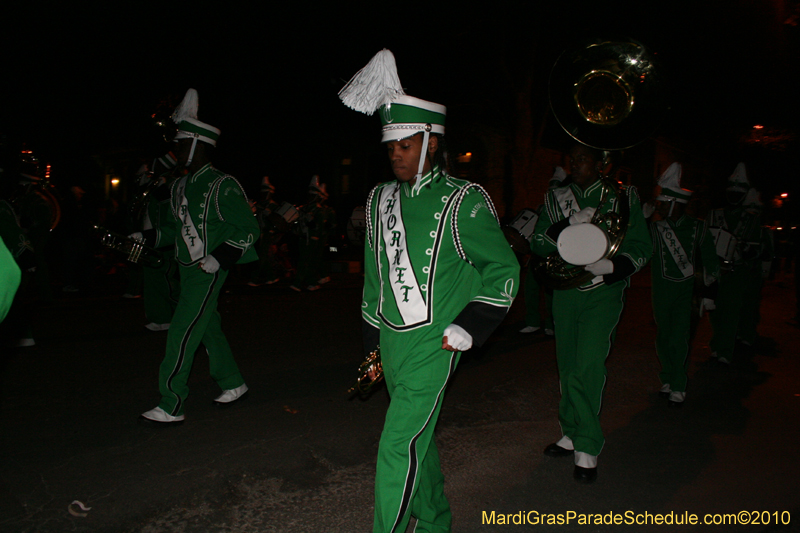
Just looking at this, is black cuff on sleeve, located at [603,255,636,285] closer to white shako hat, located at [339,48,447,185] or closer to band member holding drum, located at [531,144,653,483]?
band member holding drum, located at [531,144,653,483]

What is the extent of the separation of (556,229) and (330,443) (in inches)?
84.9

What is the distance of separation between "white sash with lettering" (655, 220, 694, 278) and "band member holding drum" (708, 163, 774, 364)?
140cm

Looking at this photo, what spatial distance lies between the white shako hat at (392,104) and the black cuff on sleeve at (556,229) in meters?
1.53

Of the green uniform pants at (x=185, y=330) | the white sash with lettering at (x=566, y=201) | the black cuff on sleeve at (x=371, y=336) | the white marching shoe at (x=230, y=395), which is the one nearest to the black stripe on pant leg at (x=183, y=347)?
the green uniform pants at (x=185, y=330)

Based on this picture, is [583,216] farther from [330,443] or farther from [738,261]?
[738,261]

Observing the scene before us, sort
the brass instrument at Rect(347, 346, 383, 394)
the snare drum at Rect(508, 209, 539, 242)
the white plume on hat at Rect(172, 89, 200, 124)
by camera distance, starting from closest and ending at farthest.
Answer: the brass instrument at Rect(347, 346, 383, 394)
the white plume on hat at Rect(172, 89, 200, 124)
the snare drum at Rect(508, 209, 539, 242)

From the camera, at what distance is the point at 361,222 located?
17578 millimetres

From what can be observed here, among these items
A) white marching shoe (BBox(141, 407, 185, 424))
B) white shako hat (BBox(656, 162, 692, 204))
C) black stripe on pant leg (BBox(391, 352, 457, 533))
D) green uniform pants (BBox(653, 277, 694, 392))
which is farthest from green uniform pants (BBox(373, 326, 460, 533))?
white shako hat (BBox(656, 162, 692, 204))

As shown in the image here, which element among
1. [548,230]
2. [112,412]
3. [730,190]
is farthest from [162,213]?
[730,190]

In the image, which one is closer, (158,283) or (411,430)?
(411,430)

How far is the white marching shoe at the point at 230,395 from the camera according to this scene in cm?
501

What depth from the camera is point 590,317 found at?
381 cm

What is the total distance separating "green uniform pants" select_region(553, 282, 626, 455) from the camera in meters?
3.78

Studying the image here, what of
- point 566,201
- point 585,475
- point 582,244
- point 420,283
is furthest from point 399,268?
point 585,475
